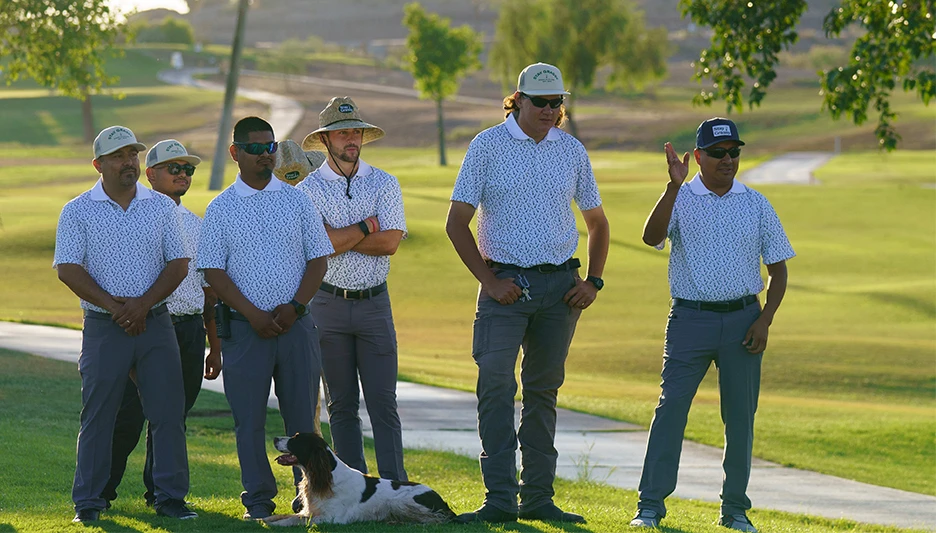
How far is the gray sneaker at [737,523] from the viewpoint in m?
7.83

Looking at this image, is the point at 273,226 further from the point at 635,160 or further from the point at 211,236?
the point at 635,160

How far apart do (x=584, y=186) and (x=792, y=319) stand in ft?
61.3

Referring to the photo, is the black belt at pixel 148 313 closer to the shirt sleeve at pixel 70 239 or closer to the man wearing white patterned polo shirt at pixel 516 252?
the shirt sleeve at pixel 70 239

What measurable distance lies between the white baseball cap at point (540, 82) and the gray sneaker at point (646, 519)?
2.50 m

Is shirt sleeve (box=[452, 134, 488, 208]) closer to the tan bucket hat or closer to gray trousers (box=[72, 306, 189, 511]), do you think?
the tan bucket hat

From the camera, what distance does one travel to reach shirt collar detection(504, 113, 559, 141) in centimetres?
746

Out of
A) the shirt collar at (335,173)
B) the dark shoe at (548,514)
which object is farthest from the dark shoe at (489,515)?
the shirt collar at (335,173)

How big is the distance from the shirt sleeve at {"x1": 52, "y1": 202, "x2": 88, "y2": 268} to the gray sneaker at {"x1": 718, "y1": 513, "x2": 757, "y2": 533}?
4.08 meters

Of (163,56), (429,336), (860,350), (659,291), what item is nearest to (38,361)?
(429,336)

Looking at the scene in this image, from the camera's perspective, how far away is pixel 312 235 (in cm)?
726

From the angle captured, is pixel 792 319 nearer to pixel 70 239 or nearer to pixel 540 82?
pixel 540 82

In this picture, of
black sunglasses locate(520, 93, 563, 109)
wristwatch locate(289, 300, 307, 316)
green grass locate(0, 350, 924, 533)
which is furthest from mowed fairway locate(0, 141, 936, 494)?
wristwatch locate(289, 300, 307, 316)

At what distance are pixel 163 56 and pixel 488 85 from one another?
33943 millimetres

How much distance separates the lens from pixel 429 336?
2400 centimetres
